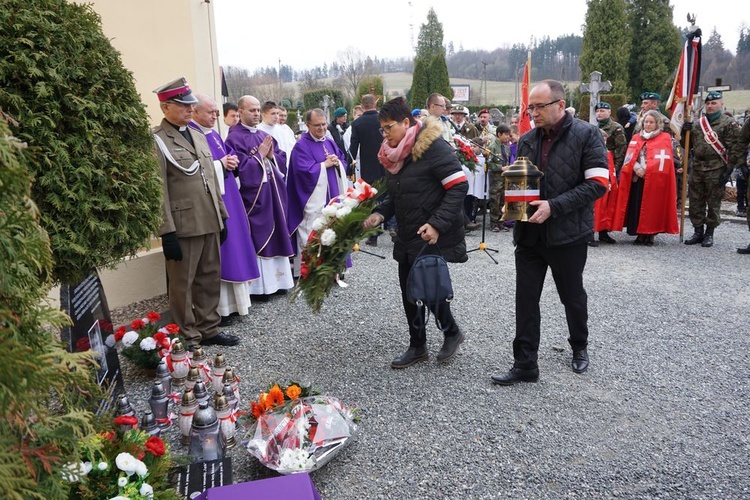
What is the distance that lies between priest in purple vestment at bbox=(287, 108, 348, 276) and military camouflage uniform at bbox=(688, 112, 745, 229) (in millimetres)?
5934

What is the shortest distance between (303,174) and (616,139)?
19.6 ft

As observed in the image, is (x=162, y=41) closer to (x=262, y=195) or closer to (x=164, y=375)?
(x=262, y=195)

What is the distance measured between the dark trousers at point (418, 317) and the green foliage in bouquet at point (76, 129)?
2159mm

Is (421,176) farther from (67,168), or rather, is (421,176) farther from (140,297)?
(140,297)

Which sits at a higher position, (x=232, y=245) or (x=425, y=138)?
(x=425, y=138)

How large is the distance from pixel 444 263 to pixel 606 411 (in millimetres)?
1518

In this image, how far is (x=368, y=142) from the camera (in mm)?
9578

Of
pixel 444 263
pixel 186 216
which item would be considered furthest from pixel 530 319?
pixel 186 216

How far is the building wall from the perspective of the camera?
613cm

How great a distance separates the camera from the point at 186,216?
483cm

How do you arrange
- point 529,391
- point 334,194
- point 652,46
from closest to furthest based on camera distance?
point 529,391
point 334,194
point 652,46

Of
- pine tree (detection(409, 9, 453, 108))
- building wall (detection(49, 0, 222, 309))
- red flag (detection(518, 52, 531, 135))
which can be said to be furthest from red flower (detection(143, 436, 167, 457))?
pine tree (detection(409, 9, 453, 108))

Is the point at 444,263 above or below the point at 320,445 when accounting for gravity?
above

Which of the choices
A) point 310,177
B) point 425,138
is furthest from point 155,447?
point 310,177
